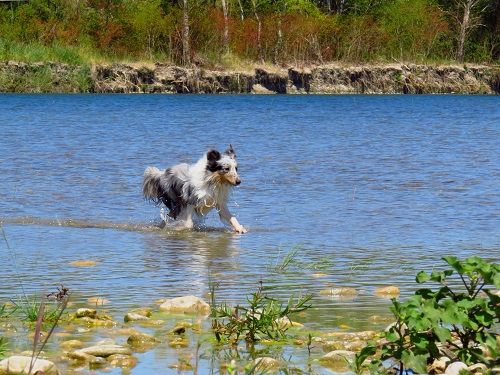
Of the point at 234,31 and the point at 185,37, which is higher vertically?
the point at 234,31

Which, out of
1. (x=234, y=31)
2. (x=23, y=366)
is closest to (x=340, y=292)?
(x=23, y=366)

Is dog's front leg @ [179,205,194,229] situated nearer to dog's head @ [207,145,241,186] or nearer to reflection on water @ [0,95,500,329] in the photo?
reflection on water @ [0,95,500,329]

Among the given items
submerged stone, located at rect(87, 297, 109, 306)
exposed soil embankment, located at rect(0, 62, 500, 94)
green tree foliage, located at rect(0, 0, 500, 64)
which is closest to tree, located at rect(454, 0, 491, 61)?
green tree foliage, located at rect(0, 0, 500, 64)

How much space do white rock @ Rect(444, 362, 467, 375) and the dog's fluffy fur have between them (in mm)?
6298

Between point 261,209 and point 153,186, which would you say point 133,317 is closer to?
point 153,186

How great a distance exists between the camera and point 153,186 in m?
12.2

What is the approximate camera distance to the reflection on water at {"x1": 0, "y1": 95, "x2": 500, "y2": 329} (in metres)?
8.34

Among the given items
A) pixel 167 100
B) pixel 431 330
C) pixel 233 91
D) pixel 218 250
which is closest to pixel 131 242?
pixel 218 250

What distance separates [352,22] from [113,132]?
104ft

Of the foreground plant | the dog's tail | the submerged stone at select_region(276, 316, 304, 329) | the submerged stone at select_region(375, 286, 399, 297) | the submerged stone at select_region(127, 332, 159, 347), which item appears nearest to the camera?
the foreground plant

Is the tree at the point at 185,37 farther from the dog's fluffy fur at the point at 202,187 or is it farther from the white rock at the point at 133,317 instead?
the white rock at the point at 133,317

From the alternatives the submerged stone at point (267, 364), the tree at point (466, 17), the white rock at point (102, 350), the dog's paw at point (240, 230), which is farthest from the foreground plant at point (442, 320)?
the tree at point (466, 17)

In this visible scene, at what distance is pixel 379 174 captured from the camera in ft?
56.2

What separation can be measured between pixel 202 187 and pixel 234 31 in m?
42.4
